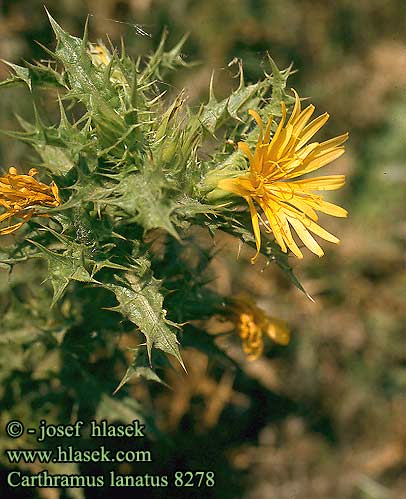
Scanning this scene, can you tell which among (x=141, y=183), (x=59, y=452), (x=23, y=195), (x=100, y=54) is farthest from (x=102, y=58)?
(x=59, y=452)

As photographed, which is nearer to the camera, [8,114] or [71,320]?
[71,320]

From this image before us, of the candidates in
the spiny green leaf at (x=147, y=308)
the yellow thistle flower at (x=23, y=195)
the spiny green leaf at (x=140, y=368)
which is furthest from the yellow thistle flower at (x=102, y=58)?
the spiny green leaf at (x=140, y=368)

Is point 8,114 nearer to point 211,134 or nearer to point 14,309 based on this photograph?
point 14,309

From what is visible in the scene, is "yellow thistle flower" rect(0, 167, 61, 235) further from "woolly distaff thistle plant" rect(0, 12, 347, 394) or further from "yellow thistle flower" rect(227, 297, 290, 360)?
"yellow thistle flower" rect(227, 297, 290, 360)

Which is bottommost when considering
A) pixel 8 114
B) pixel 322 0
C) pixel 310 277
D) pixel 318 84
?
pixel 310 277

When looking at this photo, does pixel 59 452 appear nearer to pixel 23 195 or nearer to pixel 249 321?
pixel 249 321

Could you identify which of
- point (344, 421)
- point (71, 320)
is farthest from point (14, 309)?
point (344, 421)
